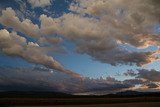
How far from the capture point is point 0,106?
59.1m
